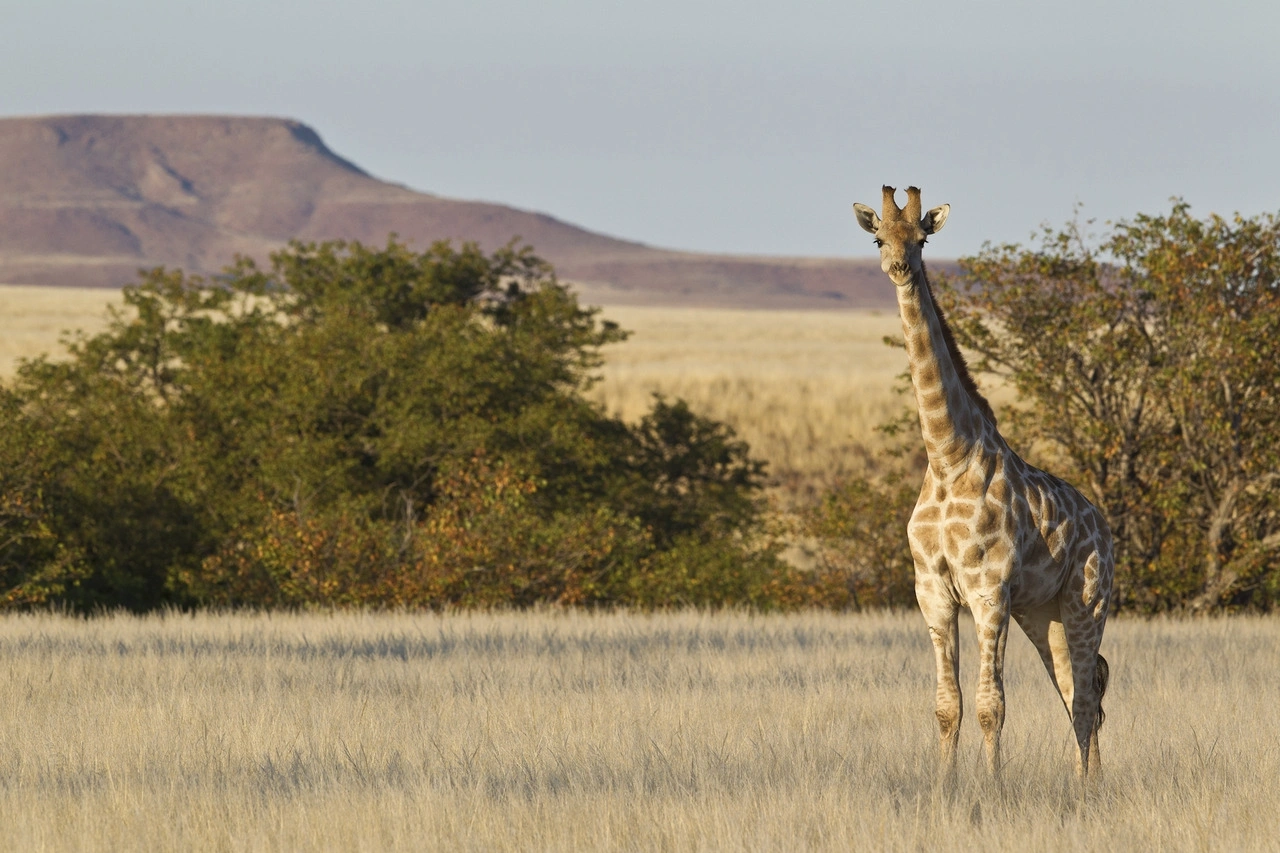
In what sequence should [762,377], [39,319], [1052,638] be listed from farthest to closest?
[39,319] < [762,377] < [1052,638]

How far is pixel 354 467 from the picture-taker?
20891mm

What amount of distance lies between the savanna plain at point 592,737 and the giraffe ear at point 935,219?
107 inches

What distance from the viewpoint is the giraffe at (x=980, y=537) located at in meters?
7.82

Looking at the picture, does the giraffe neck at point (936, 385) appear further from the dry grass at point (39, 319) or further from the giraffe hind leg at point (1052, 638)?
the dry grass at point (39, 319)

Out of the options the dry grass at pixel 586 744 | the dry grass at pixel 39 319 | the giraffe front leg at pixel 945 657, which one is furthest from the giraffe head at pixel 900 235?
the dry grass at pixel 39 319

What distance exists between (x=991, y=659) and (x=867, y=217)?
237 centimetres

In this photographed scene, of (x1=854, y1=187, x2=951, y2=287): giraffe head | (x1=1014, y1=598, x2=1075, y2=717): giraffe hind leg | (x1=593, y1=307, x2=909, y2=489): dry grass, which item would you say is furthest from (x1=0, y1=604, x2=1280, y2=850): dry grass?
(x1=593, y1=307, x2=909, y2=489): dry grass

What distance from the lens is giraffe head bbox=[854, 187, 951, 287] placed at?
7.54 m

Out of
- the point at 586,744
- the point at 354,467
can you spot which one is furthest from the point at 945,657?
the point at 354,467

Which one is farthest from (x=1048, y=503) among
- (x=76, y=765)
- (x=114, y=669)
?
(x=114, y=669)

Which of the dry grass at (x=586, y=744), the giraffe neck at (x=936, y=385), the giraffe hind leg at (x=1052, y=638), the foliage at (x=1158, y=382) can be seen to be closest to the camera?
the dry grass at (x=586, y=744)

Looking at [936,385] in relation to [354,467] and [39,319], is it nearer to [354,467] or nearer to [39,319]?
[354,467]

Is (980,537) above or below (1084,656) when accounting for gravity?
above

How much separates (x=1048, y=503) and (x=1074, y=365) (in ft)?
29.0
